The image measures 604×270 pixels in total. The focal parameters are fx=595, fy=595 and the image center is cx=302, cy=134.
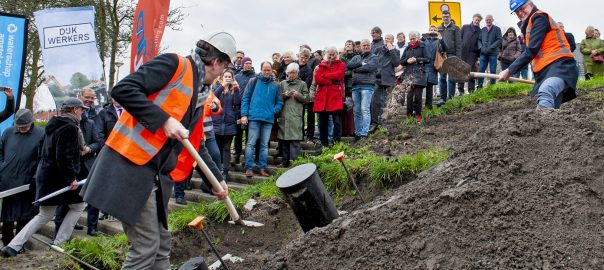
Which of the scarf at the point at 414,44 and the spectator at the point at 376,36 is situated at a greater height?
the spectator at the point at 376,36

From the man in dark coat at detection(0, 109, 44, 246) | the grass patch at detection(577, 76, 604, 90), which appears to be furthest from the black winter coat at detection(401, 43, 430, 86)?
the man in dark coat at detection(0, 109, 44, 246)

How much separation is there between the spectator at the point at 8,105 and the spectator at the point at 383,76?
6.31 m

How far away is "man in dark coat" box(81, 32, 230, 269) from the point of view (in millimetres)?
3752

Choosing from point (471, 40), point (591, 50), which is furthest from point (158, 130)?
point (591, 50)

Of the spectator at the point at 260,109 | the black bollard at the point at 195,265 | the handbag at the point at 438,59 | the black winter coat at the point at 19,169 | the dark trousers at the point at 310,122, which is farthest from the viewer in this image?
the handbag at the point at 438,59

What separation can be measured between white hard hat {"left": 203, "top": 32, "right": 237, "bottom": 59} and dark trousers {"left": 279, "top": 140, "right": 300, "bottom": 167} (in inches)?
249

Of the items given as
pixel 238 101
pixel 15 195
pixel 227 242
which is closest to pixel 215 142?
pixel 238 101

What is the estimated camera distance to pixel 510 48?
13938 millimetres

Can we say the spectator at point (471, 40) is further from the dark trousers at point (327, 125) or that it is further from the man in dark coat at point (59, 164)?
the man in dark coat at point (59, 164)

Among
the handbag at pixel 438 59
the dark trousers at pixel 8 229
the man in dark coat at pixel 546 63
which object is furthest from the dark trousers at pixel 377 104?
the dark trousers at pixel 8 229

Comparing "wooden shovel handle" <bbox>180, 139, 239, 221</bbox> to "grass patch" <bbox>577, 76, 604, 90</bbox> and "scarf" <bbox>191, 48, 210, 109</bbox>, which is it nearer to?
"scarf" <bbox>191, 48, 210, 109</bbox>

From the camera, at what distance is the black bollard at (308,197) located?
19.6 ft

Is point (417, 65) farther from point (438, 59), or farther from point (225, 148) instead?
point (225, 148)

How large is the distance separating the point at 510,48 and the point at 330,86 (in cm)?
556
